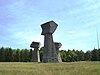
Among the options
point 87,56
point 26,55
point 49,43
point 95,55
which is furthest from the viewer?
point 26,55

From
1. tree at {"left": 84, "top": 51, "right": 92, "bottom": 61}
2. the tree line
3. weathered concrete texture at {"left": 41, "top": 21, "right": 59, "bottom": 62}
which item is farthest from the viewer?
tree at {"left": 84, "top": 51, "right": 92, "bottom": 61}

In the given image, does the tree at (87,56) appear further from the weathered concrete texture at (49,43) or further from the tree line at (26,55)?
the weathered concrete texture at (49,43)

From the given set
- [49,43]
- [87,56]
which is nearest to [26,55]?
[87,56]

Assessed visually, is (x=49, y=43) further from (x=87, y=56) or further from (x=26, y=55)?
(x=87, y=56)

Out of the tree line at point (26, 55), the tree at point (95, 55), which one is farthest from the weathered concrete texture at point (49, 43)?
the tree line at point (26, 55)

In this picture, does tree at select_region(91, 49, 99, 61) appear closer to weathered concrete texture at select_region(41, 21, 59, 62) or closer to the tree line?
the tree line

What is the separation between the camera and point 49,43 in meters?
63.1

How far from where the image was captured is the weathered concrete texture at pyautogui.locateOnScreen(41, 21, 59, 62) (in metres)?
62.6

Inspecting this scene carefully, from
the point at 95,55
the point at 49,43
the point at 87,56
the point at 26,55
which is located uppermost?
the point at 49,43

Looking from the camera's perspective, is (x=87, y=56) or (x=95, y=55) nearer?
(x=95, y=55)

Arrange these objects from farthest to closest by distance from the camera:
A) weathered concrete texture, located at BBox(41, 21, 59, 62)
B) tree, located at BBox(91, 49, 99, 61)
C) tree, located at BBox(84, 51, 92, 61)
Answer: tree, located at BBox(84, 51, 92, 61) < tree, located at BBox(91, 49, 99, 61) < weathered concrete texture, located at BBox(41, 21, 59, 62)

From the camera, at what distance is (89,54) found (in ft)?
396

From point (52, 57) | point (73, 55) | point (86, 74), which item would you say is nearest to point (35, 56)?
point (52, 57)

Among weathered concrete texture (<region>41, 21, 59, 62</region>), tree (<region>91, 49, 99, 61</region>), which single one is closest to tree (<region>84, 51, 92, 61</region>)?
tree (<region>91, 49, 99, 61</region>)
